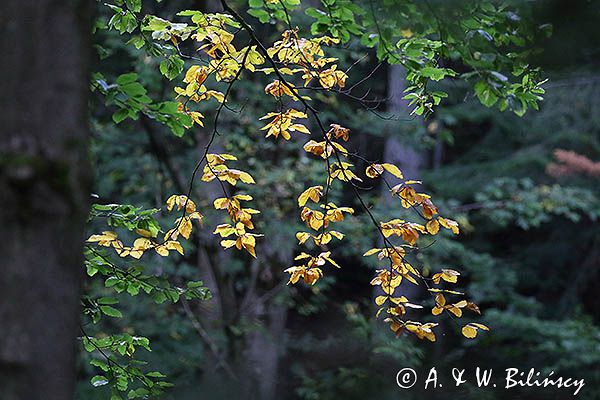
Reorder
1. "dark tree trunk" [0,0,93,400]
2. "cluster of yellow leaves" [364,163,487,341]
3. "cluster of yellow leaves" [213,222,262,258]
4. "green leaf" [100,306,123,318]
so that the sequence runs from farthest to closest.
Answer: "cluster of yellow leaves" [213,222,262,258] < "green leaf" [100,306,123,318] < "cluster of yellow leaves" [364,163,487,341] < "dark tree trunk" [0,0,93,400]

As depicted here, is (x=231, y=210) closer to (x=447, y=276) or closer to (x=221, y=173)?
(x=221, y=173)

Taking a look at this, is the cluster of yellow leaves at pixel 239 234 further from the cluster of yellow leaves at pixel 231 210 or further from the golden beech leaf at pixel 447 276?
the golden beech leaf at pixel 447 276

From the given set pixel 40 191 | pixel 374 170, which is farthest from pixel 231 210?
pixel 40 191

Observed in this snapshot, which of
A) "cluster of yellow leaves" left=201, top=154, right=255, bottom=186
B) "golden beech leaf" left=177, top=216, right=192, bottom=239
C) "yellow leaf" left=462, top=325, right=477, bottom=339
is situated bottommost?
"golden beech leaf" left=177, top=216, right=192, bottom=239

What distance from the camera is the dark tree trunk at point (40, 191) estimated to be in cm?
100

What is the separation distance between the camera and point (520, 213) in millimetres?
6430

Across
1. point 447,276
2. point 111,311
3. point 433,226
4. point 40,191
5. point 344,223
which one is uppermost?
point 40,191

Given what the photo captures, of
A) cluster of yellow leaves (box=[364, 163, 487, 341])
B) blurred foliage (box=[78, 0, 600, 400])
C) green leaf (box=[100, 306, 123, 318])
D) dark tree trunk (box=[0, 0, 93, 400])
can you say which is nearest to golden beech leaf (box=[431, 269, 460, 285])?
cluster of yellow leaves (box=[364, 163, 487, 341])

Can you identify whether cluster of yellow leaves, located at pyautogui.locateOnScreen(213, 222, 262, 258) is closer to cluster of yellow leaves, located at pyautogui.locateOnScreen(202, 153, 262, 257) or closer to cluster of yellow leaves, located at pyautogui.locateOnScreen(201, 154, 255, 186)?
cluster of yellow leaves, located at pyautogui.locateOnScreen(202, 153, 262, 257)

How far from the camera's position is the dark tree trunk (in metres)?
1.00

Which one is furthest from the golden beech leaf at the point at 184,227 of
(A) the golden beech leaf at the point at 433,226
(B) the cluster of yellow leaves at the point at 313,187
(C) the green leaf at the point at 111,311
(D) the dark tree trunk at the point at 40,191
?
(D) the dark tree trunk at the point at 40,191

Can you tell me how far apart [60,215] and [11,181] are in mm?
85

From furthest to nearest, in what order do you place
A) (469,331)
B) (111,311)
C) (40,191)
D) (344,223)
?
(344,223), (111,311), (469,331), (40,191)

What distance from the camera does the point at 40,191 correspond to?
1.02 metres
